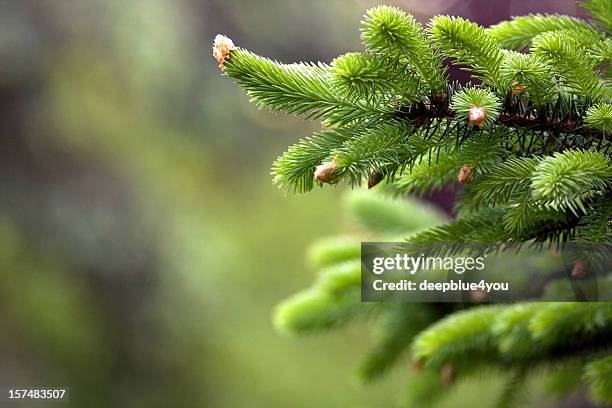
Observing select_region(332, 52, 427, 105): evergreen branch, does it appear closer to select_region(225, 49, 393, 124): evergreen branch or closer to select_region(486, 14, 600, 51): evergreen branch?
select_region(225, 49, 393, 124): evergreen branch

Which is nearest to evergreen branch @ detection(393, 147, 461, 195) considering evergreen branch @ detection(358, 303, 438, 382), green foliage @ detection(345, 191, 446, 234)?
evergreen branch @ detection(358, 303, 438, 382)

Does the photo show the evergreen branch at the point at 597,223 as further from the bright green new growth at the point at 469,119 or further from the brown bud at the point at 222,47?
the brown bud at the point at 222,47

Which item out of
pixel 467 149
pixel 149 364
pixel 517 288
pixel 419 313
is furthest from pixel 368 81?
pixel 149 364

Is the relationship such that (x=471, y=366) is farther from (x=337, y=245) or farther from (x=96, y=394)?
(x=96, y=394)

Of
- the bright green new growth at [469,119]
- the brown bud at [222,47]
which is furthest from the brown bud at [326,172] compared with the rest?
the brown bud at [222,47]

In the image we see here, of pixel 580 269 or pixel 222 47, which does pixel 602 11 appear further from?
pixel 222 47

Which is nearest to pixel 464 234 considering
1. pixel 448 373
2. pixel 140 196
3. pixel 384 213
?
pixel 448 373
